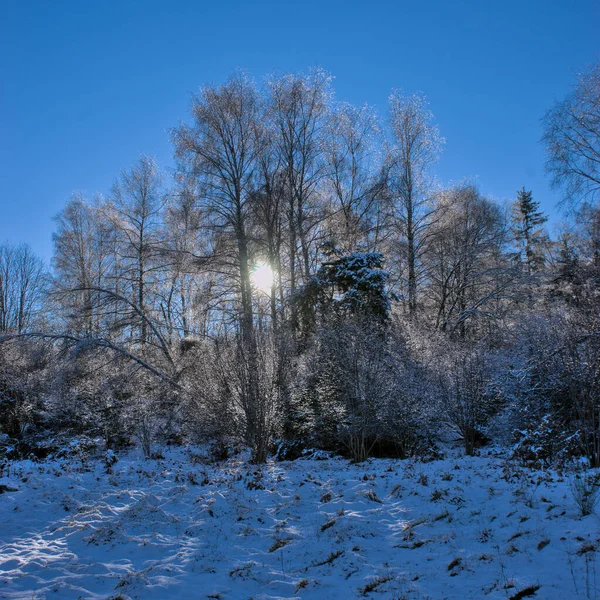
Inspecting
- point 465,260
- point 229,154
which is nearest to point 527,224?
point 465,260

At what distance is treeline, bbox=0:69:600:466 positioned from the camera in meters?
9.34

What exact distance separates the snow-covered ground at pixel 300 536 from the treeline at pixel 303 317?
2269 millimetres

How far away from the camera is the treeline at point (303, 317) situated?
9336mm

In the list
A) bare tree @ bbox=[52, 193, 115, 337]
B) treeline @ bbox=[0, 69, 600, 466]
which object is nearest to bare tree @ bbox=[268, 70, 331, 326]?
treeline @ bbox=[0, 69, 600, 466]

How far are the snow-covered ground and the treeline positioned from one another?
2.27 metres

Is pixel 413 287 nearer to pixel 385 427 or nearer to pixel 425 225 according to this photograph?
pixel 425 225

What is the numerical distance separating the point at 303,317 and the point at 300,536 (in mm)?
10116

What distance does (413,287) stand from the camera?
60.5 ft

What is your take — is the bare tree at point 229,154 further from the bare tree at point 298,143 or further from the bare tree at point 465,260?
the bare tree at point 465,260

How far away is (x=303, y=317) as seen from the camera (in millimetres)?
14867

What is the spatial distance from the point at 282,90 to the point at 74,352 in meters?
13.7

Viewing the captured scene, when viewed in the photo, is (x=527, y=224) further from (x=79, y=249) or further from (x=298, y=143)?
(x=79, y=249)

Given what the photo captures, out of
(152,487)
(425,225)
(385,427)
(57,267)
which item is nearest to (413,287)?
(425,225)

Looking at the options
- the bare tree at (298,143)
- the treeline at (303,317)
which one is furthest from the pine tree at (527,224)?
the bare tree at (298,143)
